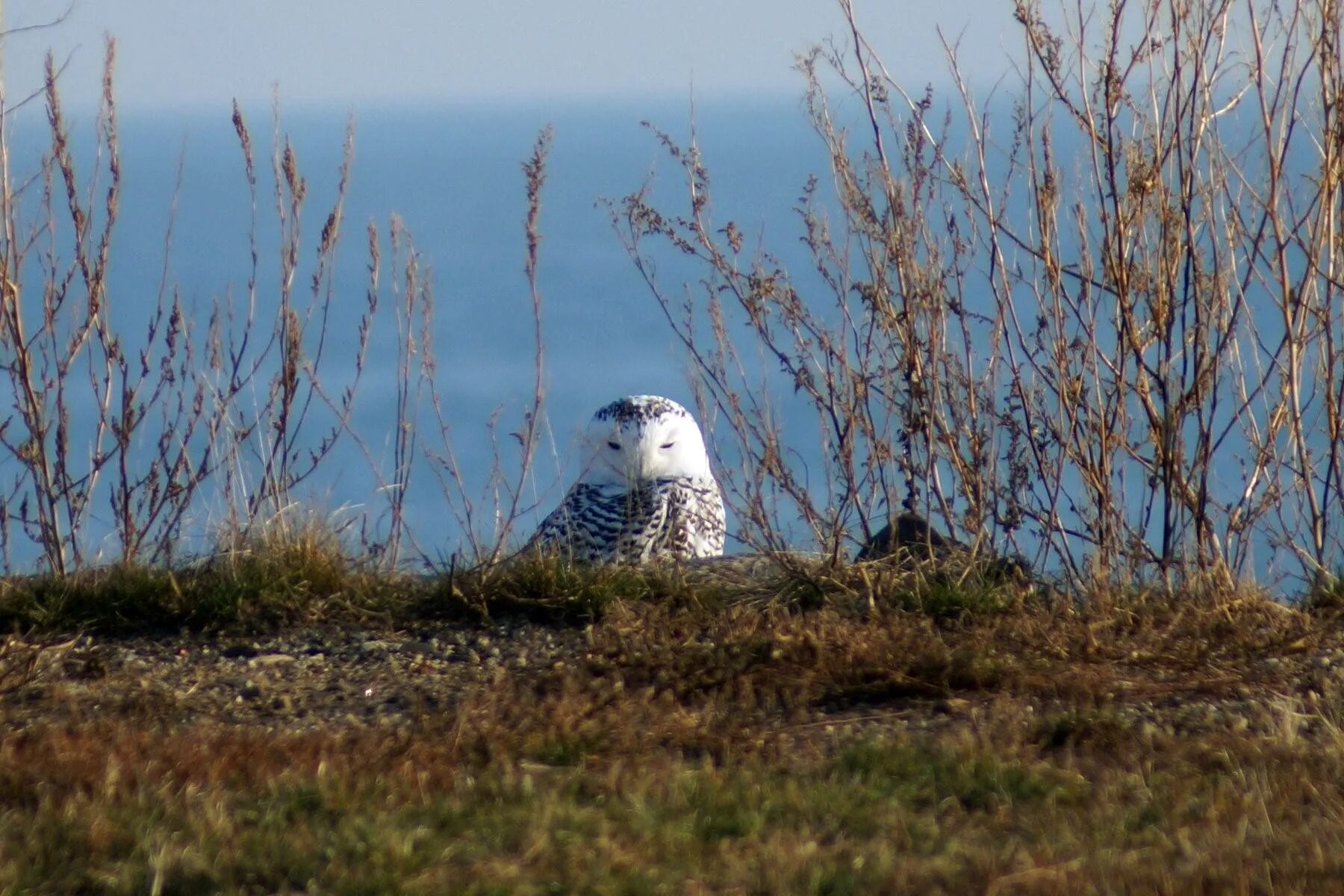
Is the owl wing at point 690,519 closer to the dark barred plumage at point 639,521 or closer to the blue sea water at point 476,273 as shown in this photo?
the dark barred plumage at point 639,521

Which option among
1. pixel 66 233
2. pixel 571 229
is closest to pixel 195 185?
pixel 571 229

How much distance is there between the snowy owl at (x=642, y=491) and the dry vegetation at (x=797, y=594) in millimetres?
474

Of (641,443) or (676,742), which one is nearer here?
(676,742)

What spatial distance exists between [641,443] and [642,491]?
1.46 feet

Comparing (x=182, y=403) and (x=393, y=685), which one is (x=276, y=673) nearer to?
(x=393, y=685)

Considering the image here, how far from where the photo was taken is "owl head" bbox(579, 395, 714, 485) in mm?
6527

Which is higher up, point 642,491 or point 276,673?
point 642,491

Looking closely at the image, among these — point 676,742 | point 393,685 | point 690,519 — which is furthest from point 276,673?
point 690,519

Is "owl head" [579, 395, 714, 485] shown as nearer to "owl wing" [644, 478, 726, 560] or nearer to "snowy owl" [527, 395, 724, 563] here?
"snowy owl" [527, 395, 724, 563]

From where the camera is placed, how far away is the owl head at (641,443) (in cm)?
653

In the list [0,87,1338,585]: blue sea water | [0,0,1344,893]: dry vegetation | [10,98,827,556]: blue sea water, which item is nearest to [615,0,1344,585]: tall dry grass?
[0,0,1344,893]: dry vegetation

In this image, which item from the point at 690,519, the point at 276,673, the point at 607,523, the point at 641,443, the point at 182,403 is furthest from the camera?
the point at 641,443

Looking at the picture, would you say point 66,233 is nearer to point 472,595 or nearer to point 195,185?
point 472,595

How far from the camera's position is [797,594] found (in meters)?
4.47
